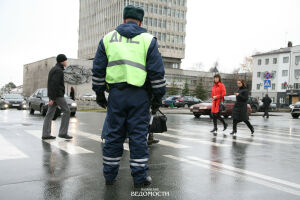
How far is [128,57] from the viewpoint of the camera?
395 centimetres

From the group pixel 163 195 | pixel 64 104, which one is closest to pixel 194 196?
pixel 163 195

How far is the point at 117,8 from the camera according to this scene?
292ft

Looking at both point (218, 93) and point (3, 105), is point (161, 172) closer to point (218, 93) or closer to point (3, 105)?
point (218, 93)

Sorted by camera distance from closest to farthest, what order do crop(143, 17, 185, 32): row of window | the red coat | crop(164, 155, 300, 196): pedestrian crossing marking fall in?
crop(164, 155, 300, 196): pedestrian crossing marking
the red coat
crop(143, 17, 185, 32): row of window

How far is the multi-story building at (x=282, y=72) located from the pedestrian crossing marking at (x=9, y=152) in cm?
6748

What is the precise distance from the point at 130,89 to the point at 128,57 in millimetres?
383

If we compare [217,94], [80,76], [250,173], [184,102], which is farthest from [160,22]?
[250,173]

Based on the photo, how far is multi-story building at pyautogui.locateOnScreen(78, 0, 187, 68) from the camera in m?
91.2

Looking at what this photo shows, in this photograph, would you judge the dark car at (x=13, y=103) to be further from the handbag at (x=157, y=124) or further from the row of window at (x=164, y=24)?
the row of window at (x=164, y=24)

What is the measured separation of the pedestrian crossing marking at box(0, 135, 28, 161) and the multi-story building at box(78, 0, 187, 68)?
83630 millimetres

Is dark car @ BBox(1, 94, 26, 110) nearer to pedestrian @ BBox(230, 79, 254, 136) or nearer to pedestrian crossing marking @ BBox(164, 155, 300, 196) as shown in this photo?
pedestrian @ BBox(230, 79, 254, 136)

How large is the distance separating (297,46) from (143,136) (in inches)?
2978

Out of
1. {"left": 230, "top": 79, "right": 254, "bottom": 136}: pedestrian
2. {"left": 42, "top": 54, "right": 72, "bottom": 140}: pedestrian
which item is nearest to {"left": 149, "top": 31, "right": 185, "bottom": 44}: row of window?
{"left": 230, "top": 79, "right": 254, "bottom": 136}: pedestrian

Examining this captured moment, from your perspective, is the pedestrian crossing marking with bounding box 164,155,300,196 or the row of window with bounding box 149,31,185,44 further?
the row of window with bounding box 149,31,185,44
